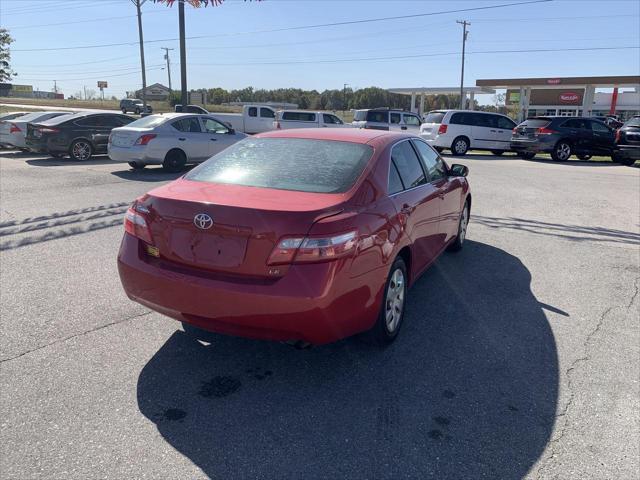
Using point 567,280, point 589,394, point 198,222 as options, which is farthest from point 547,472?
point 567,280

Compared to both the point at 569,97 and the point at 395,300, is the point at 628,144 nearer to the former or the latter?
the point at 395,300

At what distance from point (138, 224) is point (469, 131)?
19326 millimetres

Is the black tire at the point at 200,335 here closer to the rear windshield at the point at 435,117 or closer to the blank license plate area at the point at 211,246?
the blank license plate area at the point at 211,246

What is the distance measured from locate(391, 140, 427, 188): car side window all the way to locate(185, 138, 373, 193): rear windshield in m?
0.40

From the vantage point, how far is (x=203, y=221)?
3.11m

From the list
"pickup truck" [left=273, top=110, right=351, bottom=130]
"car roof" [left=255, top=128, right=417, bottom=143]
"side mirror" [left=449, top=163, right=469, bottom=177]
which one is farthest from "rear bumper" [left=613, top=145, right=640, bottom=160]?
"car roof" [left=255, top=128, right=417, bottom=143]

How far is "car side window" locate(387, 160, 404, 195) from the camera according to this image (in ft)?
12.8

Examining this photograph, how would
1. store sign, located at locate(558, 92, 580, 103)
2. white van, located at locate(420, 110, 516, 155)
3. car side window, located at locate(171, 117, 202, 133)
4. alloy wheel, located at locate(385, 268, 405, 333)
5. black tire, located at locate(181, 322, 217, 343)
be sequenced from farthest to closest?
store sign, located at locate(558, 92, 580, 103)
white van, located at locate(420, 110, 516, 155)
car side window, located at locate(171, 117, 202, 133)
black tire, located at locate(181, 322, 217, 343)
alloy wheel, located at locate(385, 268, 405, 333)

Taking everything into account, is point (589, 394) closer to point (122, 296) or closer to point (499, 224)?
point (122, 296)

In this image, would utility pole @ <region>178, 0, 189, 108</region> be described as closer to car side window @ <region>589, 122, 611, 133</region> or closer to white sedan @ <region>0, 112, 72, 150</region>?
white sedan @ <region>0, 112, 72, 150</region>

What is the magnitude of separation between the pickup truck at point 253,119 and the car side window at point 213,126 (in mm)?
13645

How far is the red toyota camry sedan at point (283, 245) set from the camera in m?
2.99

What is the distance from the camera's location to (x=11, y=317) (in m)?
4.14

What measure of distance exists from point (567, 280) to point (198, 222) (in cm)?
425
